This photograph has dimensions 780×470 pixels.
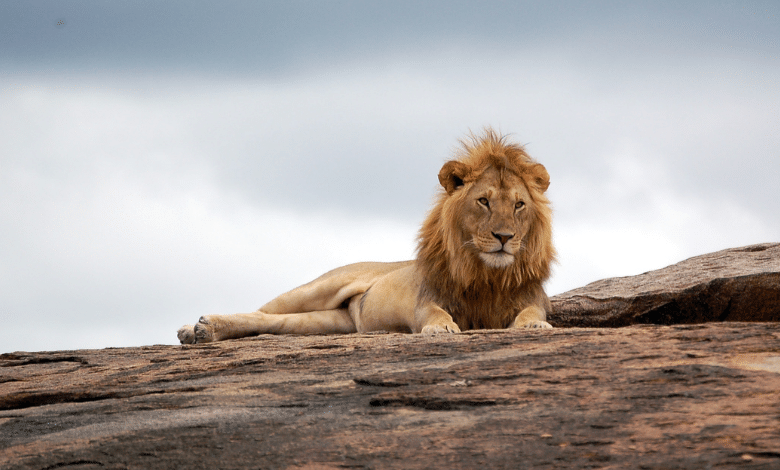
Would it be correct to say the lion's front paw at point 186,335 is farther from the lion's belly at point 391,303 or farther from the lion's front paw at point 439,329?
the lion's front paw at point 439,329

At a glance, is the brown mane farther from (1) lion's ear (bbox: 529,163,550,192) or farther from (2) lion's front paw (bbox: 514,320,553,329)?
(2) lion's front paw (bbox: 514,320,553,329)

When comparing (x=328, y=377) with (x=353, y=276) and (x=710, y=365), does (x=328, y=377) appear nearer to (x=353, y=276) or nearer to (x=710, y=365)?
(x=710, y=365)

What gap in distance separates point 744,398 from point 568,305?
480 centimetres

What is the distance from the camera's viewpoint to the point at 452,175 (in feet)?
21.4

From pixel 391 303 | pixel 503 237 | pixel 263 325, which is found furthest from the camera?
pixel 263 325

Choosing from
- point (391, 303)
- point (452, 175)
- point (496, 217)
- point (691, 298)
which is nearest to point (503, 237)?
point (496, 217)

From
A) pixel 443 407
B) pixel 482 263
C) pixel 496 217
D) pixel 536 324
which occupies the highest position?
A: pixel 496 217

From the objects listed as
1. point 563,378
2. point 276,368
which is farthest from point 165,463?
point 563,378

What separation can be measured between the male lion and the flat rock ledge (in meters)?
1.34

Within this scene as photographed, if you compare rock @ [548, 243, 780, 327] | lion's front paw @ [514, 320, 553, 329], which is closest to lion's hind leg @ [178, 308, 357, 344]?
rock @ [548, 243, 780, 327]

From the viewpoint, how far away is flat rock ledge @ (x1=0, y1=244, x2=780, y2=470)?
8.99 ft

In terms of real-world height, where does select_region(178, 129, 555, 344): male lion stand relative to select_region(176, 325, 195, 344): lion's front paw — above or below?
above

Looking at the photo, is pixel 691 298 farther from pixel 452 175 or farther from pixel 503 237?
pixel 452 175

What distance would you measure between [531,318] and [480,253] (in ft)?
2.02
